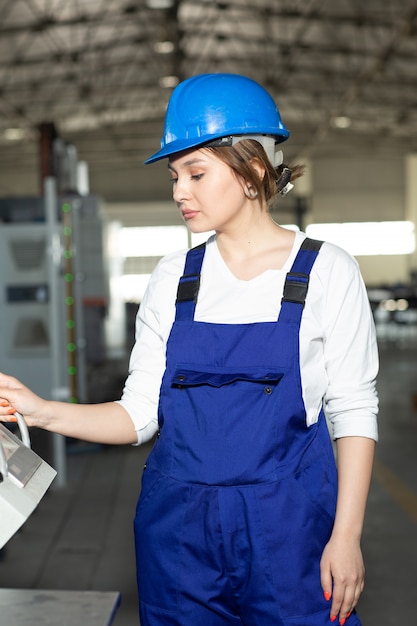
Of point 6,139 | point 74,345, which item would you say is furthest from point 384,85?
point 74,345

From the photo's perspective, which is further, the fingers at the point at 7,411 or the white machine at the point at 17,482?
the fingers at the point at 7,411

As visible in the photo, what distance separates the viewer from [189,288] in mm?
1420

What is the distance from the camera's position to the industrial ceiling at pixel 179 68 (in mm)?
13484

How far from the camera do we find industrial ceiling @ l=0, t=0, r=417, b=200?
13.5m

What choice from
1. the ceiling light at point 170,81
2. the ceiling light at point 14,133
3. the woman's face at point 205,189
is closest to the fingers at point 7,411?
the woman's face at point 205,189

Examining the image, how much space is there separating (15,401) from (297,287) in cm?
50

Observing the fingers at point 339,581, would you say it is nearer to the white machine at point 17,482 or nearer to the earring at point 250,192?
the white machine at point 17,482

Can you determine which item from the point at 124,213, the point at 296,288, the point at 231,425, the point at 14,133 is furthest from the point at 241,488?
the point at 124,213

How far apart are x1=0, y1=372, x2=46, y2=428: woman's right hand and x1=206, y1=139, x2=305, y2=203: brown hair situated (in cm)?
51

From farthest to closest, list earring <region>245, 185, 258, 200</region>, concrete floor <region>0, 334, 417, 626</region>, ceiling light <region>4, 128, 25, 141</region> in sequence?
1. ceiling light <region>4, 128, 25, 141</region>
2. concrete floor <region>0, 334, 417, 626</region>
3. earring <region>245, 185, 258, 200</region>

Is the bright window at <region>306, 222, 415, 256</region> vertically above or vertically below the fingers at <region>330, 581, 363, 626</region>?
above

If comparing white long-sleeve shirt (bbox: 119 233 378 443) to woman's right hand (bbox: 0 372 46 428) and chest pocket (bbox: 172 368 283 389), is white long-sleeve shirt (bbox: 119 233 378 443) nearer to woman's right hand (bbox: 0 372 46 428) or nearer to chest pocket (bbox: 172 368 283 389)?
chest pocket (bbox: 172 368 283 389)

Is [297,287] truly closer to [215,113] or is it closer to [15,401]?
[215,113]

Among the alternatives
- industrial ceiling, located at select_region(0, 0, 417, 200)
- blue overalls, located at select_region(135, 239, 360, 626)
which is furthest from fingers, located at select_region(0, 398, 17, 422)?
industrial ceiling, located at select_region(0, 0, 417, 200)
